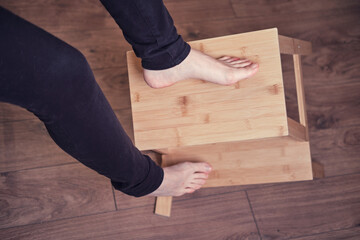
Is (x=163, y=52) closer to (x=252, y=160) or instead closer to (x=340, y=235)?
(x=252, y=160)

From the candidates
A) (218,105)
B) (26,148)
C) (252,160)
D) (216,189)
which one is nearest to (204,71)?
(218,105)

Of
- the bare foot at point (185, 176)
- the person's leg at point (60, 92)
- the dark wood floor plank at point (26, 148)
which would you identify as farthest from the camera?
the dark wood floor plank at point (26, 148)

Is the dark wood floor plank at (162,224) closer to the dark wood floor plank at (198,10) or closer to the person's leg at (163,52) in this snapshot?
the person's leg at (163,52)

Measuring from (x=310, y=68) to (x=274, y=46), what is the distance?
19.5 inches

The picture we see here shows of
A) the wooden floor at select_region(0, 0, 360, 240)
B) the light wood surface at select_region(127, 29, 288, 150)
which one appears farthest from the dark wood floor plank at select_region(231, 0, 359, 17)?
the light wood surface at select_region(127, 29, 288, 150)

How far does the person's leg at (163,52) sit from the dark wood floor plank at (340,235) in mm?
650

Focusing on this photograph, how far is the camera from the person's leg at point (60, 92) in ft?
1.67

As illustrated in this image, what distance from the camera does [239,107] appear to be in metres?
0.86

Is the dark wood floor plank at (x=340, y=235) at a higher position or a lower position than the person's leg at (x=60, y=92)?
lower

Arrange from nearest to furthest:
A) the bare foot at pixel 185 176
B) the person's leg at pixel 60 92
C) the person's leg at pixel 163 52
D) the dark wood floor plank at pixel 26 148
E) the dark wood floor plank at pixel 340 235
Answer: the person's leg at pixel 60 92, the person's leg at pixel 163 52, the bare foot at pixel 185 176, the dark wood floor plank at pixel 340 235, the dark wood floor plank at pixel 26 148

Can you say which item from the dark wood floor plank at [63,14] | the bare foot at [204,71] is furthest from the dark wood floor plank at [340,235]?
the dark wood floor plank at [63,14]

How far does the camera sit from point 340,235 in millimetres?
1171

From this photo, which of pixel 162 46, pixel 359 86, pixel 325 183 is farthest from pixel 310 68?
pixel 162 46

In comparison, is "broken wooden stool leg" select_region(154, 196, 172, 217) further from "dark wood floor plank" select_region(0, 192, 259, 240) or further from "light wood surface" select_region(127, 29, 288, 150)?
"light wood surface" select_region(127, 29, 288, 150)
